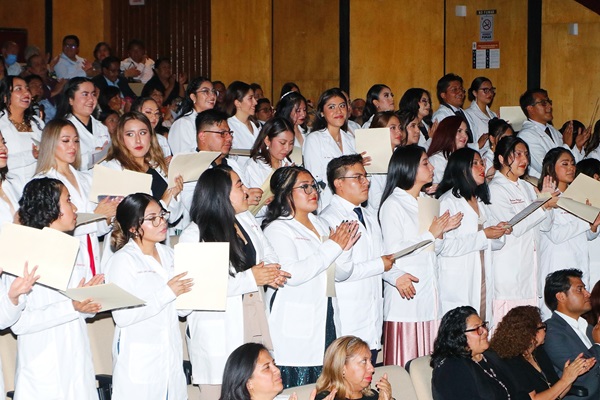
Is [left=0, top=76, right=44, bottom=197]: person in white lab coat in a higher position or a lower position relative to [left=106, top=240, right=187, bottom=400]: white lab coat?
higher

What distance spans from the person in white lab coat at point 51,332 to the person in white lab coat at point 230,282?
1.60ft

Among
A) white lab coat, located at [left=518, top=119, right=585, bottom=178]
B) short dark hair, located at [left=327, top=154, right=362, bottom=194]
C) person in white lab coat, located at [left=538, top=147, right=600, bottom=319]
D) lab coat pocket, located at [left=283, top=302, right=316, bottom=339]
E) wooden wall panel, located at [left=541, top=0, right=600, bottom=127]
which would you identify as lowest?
lab coat pocket, located at [left=283, top=302, right=316, bottom=339]

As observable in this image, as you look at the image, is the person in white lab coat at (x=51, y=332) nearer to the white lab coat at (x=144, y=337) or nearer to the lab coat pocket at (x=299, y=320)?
the white lab coat at (x=144, y=337)

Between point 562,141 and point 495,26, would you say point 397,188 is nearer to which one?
point 562,141

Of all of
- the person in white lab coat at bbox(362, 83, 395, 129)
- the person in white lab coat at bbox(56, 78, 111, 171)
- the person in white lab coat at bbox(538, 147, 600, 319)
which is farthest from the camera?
the person in white lab coat at bbox(362, 83, 395, 129)

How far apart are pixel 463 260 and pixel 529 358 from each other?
0.88 metres

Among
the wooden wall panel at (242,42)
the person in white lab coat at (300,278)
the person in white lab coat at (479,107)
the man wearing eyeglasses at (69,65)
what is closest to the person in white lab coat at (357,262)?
the person in white lab coat at (300,278)

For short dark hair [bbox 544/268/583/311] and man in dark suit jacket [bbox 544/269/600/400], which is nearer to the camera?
man in dark suit jacket [bbox 544/269/600/400]

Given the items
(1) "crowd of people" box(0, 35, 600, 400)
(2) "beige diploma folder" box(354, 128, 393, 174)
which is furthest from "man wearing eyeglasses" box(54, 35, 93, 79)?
(2) "beige diploma folder" box(354, 128, 393, 174)

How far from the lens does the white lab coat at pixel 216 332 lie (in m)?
4.50

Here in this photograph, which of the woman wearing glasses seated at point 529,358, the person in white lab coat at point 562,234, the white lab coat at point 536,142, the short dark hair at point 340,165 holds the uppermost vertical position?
the white lab coat at point 536,142

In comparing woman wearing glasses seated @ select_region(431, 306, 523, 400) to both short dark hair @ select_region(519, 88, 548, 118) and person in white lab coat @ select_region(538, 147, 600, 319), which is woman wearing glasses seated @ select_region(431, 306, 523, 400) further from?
short dark hair @ select_region(519, 88, 548, 118)

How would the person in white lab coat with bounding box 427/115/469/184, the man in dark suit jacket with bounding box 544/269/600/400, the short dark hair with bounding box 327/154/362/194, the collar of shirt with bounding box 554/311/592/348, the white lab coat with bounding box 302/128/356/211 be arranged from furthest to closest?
the person in white lab coat with bounding box 427/115/469/184, the white lab coat with bounding box 302/128/356/211, the collar of shirt with bounding box 554/311/592/348, the man in dark suit jacket with bounding box 544/269/600/400, the short dark hair with bounding box 327/154/362/194

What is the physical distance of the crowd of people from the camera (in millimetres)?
4254
